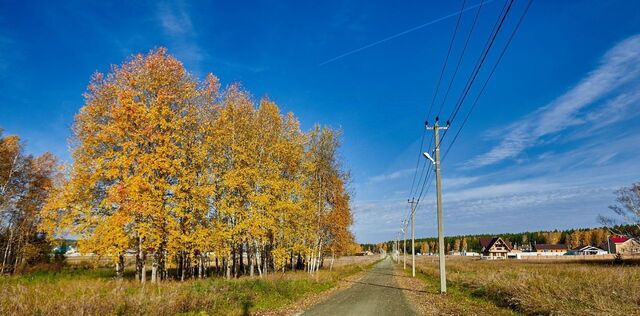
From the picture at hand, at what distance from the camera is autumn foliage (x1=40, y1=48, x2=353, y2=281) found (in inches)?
752

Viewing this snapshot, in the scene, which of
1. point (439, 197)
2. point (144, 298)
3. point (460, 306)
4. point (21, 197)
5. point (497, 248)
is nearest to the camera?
point (144, 298)

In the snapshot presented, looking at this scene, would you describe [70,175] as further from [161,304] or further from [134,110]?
[161,304]

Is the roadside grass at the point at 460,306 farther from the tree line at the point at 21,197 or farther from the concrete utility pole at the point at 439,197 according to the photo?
the tree line at the point at 21,197

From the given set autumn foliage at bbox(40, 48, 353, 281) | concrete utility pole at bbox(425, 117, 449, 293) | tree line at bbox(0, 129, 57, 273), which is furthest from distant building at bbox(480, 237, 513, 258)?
tree line at bbox(0, 129, 57, 273)

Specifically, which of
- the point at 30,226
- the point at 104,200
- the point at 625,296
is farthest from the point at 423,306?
the point at 30,226

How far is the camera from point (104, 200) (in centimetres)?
1875

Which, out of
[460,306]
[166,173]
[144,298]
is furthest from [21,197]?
[460,306]

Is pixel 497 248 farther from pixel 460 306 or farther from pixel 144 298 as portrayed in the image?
pixel 144 298

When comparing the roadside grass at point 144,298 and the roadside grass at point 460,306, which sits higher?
the roadside grass at point 144,298

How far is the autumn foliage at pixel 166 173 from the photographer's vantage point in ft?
62.7

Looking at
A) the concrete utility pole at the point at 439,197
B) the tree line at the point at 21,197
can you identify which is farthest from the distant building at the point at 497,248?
the tree line at the point at 21,197

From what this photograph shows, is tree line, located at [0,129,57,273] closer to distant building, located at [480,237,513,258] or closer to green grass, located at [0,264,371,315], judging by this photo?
green grass, located at [0,264,371,315]

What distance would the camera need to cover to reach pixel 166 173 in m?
20.9

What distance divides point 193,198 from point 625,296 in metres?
18.3
